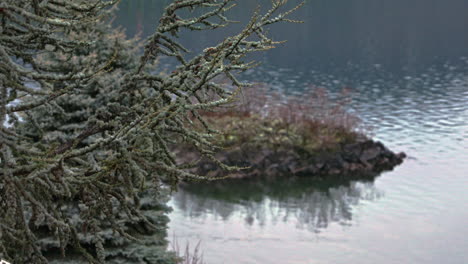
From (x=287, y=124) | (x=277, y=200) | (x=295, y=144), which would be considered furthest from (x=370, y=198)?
(x=287, y=124)

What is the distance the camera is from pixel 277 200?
24.8 meters

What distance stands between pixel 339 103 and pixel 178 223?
13.1 m

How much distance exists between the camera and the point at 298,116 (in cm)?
3097

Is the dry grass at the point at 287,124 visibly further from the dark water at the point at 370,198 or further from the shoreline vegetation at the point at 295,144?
the dark water at the point at 370,198

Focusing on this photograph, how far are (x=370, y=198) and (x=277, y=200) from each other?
3.44 metres

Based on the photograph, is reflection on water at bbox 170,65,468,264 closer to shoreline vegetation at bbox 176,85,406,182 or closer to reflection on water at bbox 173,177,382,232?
reflection on water at bbox 173,177,382,232

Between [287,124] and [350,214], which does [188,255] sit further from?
[287,124]

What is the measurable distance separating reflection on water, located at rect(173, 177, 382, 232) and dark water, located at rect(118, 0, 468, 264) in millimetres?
36

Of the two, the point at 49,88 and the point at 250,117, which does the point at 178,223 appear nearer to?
the point at 250,117

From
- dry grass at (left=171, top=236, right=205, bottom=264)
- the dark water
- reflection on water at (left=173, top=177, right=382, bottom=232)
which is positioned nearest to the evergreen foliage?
dry grass at (left=171, top=236, right=205, bottom=264)

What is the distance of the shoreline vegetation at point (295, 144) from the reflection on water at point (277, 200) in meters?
1.10

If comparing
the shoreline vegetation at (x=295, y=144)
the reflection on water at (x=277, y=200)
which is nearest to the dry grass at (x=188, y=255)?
the reflection on water at (x=277, y=200)

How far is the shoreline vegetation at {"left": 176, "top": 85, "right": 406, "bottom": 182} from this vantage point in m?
28.3

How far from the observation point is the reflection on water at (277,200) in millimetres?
22203
